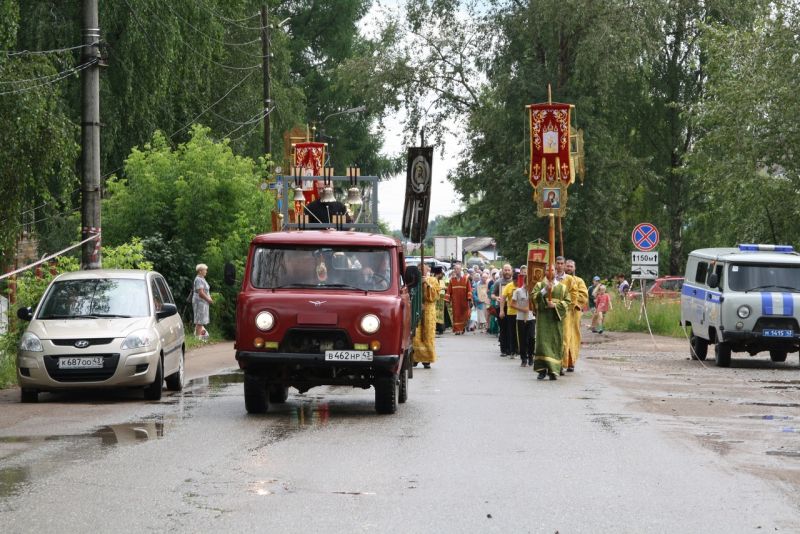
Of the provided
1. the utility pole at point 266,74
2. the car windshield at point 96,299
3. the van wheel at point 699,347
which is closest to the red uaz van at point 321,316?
the car windshield at point 96,299

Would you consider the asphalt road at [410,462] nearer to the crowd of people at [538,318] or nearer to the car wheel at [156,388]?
the car wheel at [156,388]

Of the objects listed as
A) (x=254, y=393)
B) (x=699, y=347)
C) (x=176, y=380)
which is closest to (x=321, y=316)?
(x=254, y=393)

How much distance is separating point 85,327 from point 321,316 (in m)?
3.40

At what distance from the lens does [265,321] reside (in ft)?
50.3

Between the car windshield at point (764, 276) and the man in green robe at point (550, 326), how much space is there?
251 inches

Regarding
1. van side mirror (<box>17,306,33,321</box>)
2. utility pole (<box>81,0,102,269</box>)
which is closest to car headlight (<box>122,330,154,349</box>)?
van side mirror (<box>17,306,33,321</box>)

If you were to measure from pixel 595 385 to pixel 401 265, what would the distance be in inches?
207

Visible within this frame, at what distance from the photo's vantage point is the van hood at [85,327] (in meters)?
16.9

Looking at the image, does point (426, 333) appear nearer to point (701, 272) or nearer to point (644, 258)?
point (701, 272)

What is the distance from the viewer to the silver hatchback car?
16734mm

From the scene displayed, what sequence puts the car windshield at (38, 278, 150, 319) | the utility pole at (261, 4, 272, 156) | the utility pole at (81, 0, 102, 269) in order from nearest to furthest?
1. the car windshield at (38, 278, 150, 319)
2. the utility pole at (81, 0, 102, 269)
3. the utility pole at (261, 4, 272, 156)

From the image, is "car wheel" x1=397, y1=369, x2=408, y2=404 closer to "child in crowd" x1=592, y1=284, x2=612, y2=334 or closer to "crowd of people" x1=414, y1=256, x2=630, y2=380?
"crowd of people" x1=414, y1=256, x2=630, y2=380

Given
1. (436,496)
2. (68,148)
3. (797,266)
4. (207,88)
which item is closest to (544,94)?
(207,88)

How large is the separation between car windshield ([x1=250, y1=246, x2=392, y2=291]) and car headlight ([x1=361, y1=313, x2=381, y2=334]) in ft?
2.15
